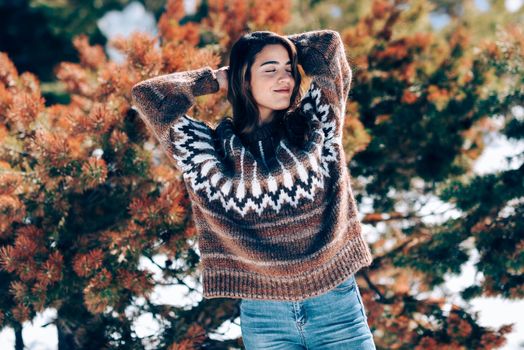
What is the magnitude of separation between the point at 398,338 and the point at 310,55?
110 centimetres

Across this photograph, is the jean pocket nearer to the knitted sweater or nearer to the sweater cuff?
the knitted sweater

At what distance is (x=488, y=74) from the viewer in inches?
87.1

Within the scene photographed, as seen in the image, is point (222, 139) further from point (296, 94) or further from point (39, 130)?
point (39, 130)

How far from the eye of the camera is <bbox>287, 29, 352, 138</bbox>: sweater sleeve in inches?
58.1

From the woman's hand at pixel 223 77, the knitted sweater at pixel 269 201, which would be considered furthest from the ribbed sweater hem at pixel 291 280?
the woman's hand at pixel 223 77

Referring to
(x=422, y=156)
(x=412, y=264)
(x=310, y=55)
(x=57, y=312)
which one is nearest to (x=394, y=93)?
(x=422, y=156)

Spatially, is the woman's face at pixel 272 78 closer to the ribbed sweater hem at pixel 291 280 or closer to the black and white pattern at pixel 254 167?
the black and white pattern at pixel 254 167

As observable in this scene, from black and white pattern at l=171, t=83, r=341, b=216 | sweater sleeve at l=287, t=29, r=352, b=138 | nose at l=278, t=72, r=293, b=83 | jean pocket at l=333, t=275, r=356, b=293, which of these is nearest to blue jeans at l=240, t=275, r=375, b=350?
jean pocket at l=333, t=275, r=356, b=293

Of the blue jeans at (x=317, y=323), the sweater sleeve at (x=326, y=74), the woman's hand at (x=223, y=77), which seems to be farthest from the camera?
the woman's hand at (x=223, y=77)

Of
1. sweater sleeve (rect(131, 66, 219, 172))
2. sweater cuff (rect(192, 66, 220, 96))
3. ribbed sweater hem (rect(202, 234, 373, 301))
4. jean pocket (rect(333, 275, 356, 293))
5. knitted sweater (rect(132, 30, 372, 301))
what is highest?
sweater cuff (rect(192, 66, 220, 96))

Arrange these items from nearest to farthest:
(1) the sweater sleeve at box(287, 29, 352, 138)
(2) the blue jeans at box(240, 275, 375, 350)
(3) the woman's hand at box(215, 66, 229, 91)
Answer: (2) the blue jeans at box(240, 275, 375, 350) < (1) the sweater sleeve at box(287, 29, 352, 138) < (3) the woman's hand at box(215, 66, 229, 91)

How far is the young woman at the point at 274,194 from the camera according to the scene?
1.37 meters

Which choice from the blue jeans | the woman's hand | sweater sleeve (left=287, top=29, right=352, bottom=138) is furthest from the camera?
the woman's hand

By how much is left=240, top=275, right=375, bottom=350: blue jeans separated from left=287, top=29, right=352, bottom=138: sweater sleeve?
0.41 m
